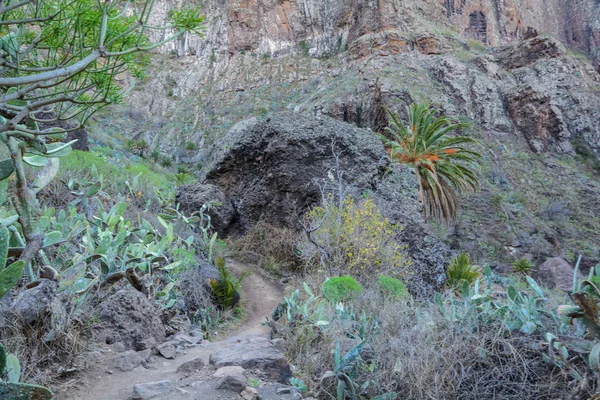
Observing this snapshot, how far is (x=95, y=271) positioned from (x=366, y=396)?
2817 millimetres

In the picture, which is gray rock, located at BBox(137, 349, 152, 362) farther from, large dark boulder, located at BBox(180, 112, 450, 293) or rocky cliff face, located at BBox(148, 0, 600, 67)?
rocky cliff face, located at BBox(148, 0, 600, 67)

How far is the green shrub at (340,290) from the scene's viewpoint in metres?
5.55

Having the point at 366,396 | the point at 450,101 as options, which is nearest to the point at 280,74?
the point at 450,101

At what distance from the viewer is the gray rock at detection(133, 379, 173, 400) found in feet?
8.95

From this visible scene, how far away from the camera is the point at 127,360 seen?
3.44 meters

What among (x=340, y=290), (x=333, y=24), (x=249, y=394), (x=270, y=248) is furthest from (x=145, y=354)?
(x=333, y=24)

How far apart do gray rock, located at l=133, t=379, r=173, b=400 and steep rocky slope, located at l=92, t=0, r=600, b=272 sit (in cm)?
1727

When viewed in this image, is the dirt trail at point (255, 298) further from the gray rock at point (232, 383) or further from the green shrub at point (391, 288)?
the gray rock at point (232, 383)

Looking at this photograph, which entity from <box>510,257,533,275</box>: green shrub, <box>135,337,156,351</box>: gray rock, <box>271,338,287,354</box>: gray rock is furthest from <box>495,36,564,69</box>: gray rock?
<box>135,337,156,351</box>: gray rock

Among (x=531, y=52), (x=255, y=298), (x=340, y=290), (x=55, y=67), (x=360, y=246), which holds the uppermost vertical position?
(x=531, y=52)

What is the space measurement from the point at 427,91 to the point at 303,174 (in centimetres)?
2578

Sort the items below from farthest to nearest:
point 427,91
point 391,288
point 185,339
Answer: point 427,91, point 391,288, point 185,339

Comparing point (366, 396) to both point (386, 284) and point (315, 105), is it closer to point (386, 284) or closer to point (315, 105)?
point (386, 284)

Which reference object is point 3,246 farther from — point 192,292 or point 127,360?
point 192,292
